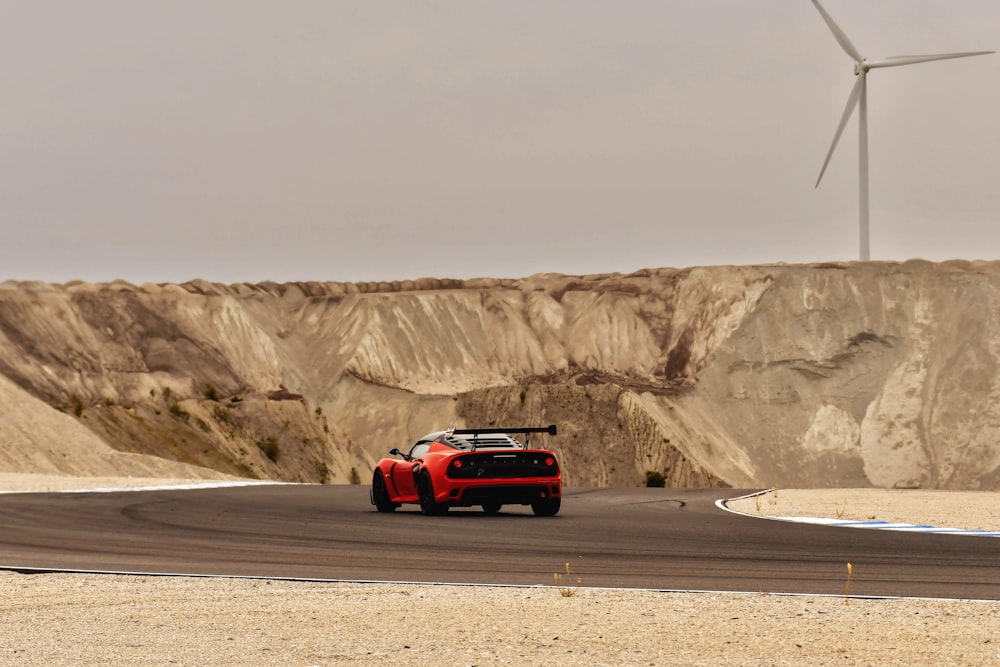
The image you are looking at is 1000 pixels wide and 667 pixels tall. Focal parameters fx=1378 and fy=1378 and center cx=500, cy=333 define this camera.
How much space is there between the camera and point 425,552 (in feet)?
46.2

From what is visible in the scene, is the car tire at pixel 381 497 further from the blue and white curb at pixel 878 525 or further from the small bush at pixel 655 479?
the small bush at pixel 655 479

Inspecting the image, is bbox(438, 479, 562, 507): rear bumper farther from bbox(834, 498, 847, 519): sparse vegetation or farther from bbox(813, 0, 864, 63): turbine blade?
bbox(813, 0, 864, 63): turbine blade

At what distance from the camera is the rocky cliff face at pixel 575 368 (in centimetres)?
7938

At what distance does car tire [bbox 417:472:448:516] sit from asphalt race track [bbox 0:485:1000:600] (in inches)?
10.1

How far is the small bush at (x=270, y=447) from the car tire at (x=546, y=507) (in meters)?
57.2

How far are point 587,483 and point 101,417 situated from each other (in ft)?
88.9

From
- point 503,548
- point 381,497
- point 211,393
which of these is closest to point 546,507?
point 381,497

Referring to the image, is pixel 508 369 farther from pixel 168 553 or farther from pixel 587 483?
pixel 168 553

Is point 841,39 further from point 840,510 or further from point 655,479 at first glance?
point 840,510

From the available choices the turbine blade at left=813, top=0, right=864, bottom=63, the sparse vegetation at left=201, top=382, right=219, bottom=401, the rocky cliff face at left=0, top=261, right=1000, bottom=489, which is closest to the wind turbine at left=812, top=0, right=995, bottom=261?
the turbine blade at left=813, top=0, right=864, bottom=63

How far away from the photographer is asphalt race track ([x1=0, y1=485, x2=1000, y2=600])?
11.8 m

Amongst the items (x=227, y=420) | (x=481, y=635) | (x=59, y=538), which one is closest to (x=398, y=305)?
(x=227, y=420)

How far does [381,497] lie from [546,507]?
260 centimetres

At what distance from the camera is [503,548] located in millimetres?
14516
